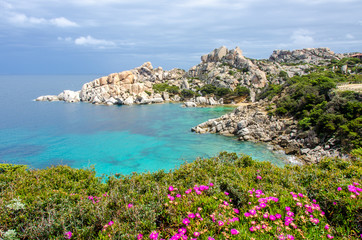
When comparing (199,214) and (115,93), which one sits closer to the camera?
(199,214)

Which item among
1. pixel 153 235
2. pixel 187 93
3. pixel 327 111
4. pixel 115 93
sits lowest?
pixel 327 111

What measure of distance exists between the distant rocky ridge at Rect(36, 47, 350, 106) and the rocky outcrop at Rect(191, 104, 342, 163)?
34.9m

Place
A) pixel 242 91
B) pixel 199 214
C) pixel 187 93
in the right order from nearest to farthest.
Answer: pixel 199 214
pixel 242 91
pixel 187 93

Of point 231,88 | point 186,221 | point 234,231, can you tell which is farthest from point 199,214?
point 231,88

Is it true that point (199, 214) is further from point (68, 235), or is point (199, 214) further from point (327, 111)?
point (327, 111)

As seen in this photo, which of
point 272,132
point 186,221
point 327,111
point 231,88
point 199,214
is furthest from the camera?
point 231,88

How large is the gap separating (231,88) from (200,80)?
19838 millimetres

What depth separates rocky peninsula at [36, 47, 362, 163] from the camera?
1379 inches

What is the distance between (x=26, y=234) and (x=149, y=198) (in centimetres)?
284

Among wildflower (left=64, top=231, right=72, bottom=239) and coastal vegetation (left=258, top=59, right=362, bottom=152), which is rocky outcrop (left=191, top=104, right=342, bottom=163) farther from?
wildflower (left=64, top=231, right=72, bottom=239)

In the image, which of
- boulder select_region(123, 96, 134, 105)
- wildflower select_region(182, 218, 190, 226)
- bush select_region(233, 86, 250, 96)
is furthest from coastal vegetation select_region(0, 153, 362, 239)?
boulder select_region(123, 96, 134, 105)

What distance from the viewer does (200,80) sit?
318 ft

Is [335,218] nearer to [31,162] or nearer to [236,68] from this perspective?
[31,162]

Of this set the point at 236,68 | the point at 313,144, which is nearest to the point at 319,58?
the point at 236,68
